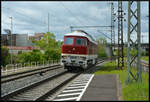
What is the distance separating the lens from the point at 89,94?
380 inches

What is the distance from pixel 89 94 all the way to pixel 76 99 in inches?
45.3

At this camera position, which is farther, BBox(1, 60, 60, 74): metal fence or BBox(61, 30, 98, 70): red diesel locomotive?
BBox(1, 60, 60, 74): metal fence

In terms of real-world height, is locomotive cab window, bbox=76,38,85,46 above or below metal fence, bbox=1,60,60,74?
above

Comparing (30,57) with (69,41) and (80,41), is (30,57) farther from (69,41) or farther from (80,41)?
(80,41)

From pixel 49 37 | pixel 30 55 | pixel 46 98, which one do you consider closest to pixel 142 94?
pixel 46 98

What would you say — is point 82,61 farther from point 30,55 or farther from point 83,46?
point 30,55

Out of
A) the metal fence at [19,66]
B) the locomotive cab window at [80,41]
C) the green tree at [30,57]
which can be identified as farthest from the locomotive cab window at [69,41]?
the green tree at [30,57]

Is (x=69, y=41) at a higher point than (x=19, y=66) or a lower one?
higher

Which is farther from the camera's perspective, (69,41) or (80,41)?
(69,41)

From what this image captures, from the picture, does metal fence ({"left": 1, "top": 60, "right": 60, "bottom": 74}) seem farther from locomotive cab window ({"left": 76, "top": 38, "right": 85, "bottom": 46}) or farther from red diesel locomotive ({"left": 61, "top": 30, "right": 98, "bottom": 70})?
locomotive cab window ({"left": 76, "top": 38, "right": 85, "bottom": 46})

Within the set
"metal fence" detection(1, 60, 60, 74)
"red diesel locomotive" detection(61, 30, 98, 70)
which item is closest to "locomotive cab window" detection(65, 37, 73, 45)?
"red diesel locomotive" detection(61, 30, 98, 70)

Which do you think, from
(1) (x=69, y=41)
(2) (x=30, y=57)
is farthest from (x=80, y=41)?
(2) (x=30, y=57)

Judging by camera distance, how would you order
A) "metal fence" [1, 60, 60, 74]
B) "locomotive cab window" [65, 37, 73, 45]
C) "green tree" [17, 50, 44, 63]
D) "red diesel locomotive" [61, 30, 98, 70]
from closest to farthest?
"red diesel locomotive" [61, 30, 98, 70]
"locomotive cab window" [65, 37, 73, 45]
"metal fence" [1, 60, 60, 74]
"green tree" [17, 50, 44, 63]

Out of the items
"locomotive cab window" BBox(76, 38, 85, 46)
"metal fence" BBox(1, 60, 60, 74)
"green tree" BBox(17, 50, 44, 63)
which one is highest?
"locomotive cab window" BBox(76, 38, 85, 46)
